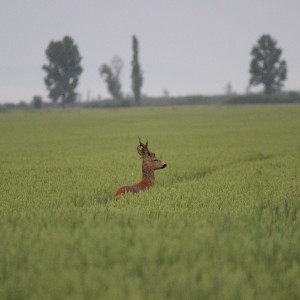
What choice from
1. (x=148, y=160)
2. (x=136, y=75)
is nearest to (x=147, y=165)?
(x=148, y=160)

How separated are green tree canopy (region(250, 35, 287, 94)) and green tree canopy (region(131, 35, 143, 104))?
23.9 m

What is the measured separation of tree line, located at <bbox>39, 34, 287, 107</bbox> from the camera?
90.8 metres

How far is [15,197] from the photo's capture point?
7680 mm

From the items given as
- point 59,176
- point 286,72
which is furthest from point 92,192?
point 286,72

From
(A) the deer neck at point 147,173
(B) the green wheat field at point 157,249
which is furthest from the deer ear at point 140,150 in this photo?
(B) the green wheat field at point 157,249

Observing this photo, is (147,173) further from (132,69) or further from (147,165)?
(132,69)

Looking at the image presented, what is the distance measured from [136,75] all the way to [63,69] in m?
17.1

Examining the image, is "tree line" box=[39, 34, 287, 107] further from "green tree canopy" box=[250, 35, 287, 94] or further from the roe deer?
the roe deer

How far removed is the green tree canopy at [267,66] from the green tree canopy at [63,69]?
38.7 m

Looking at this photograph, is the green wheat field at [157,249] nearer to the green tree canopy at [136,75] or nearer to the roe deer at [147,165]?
the roe deer at [147,165]

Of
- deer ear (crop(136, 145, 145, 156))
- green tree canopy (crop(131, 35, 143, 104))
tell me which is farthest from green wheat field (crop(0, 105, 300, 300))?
green tree canopy (crop(131, 35, 143, 104))

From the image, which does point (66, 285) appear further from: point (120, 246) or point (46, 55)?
point (46, 55)

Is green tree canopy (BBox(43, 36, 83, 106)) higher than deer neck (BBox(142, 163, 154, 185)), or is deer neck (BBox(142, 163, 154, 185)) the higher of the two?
green tree canopy (BBox(43, 36, 83, 106))

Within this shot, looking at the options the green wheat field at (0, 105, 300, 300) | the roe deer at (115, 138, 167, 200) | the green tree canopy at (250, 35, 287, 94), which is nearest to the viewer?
the green wheat field at (0, 105, 300, 300)
